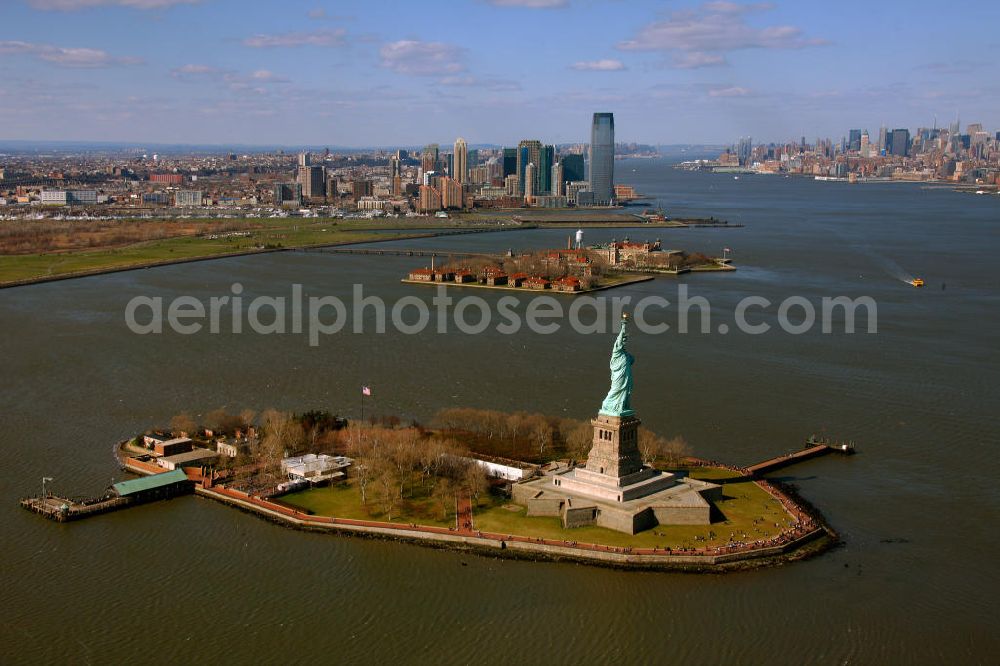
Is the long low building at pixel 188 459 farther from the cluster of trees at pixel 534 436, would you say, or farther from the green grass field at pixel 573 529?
the cluster of trees at pixel 534 436

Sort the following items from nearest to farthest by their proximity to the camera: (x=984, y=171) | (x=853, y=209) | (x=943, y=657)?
(x=943, y=657), (x=853, y=209), (x=984, y=171)

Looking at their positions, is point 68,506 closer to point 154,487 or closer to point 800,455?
point 154,487

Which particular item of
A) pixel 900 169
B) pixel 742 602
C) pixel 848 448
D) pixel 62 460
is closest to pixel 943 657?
pixel 742 602

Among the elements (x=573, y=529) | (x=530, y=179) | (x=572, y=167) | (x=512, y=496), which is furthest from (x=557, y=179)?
(x=573, y=529)

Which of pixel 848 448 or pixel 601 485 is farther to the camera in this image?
pixel 848 448

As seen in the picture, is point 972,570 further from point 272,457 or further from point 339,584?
point 272,457

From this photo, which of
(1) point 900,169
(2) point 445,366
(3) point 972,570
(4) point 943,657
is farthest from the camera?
(1) point 900,169
